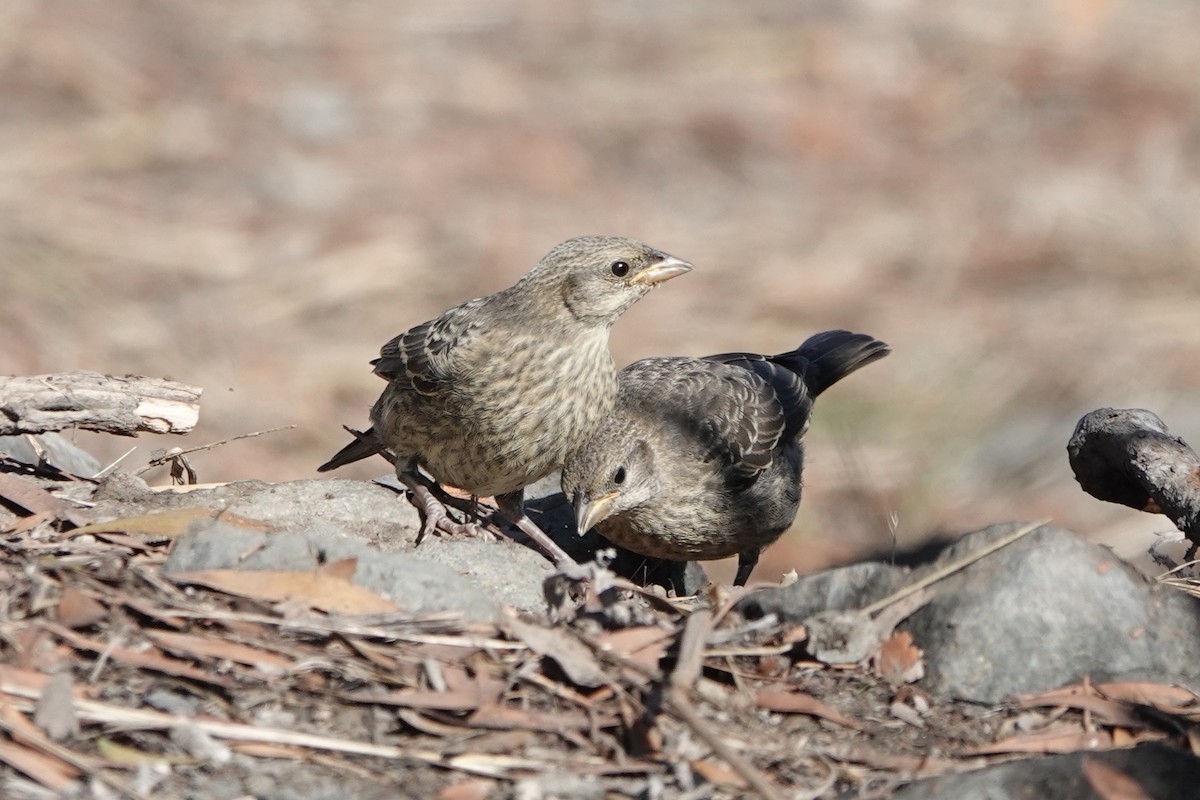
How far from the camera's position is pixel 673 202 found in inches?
475

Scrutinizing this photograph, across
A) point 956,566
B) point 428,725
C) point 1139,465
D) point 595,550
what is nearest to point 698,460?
point 595,550

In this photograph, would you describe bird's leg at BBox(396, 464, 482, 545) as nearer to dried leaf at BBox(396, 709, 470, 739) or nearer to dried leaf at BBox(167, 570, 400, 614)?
dried leaf at BBox(167, 570, 400, 614)

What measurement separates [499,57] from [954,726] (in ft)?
36.6

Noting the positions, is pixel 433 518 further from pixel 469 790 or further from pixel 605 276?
pixel 469 790

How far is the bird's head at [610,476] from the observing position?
5508mm

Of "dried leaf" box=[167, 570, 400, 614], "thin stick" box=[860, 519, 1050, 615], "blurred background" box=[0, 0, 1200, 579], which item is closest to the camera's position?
"dried leaf" box=[167, 570, 400, 614]

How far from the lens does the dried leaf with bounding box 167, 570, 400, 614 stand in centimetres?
365

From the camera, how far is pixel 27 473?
15.8ft

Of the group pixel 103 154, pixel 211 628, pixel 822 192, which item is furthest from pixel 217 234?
pixel 211 628

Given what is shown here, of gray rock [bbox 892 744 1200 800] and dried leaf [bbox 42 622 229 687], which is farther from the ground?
dried leaf [bbox 42 622 229 687]

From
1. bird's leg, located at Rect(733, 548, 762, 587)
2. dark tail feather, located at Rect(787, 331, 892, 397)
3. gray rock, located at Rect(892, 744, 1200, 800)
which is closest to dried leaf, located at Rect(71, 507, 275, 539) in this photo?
gray rock, located at Rect(892, 744, 1200, 800)

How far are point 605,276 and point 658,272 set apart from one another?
190 millimetres

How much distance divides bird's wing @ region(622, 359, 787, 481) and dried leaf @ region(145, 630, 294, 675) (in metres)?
2.92

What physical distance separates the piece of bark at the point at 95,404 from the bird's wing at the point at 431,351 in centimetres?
100
